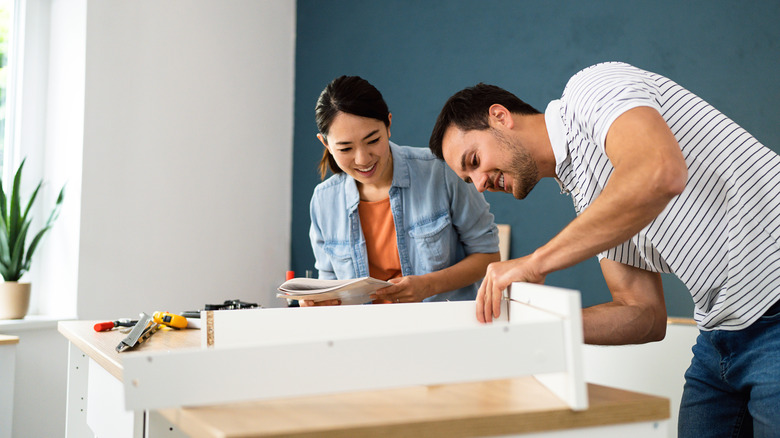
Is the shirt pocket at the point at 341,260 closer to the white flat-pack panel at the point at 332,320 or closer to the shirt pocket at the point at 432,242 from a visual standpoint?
the shirt pocket at the point at 432,242

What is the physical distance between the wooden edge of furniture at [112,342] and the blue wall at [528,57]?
1738 mm

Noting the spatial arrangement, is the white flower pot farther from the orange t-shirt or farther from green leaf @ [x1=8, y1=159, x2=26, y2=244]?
the orange t-shirt

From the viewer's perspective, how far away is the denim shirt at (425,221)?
195cm

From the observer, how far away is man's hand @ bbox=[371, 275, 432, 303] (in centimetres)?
171

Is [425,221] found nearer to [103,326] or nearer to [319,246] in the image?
[319,246]

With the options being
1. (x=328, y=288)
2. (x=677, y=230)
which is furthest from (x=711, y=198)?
(x=328, y=288)

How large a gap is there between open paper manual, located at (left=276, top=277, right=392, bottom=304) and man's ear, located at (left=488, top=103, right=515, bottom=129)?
480 millimetres

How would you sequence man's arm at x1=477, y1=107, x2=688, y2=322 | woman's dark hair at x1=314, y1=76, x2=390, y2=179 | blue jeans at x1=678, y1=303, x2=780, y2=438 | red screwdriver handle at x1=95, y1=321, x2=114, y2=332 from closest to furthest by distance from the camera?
man's arm at x1=477, y1=107, x2=688, y2=322 → blue jeans at x1=678, y1=303, x2=780, y2=438 → red screwdriver handle at x1=95, y1=321, x2=114, y2=332 → woman's dark hair at x1=314, y1=76, x2=390, y2=179

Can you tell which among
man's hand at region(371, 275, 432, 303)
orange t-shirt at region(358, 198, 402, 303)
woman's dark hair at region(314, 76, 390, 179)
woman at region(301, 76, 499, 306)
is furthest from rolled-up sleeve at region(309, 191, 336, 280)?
man's hand at region(371, 275, 432, 303)

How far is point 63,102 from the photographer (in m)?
2.98

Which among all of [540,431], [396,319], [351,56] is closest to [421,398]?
[540,431]

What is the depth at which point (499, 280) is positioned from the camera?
110 cm

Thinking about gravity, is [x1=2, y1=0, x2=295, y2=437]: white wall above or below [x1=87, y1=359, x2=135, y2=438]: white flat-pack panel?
above

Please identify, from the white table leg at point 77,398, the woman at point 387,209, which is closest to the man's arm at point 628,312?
the woman at point 387,209
